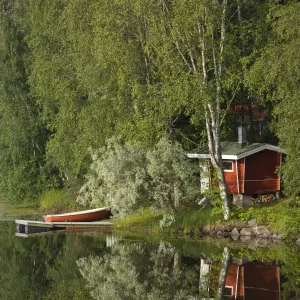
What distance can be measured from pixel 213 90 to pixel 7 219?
1317 cm

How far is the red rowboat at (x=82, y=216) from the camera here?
36.6 meters

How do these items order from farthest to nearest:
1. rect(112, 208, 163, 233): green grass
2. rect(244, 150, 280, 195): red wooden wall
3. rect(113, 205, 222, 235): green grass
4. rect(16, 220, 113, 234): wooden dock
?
rect(16, 220, 113, 234): wooden dock, rect(244, 150, 280, 195): red wooden wall, rect(112, 208, 163, 233): green grass, rect(113, 205, 222, 235): green grass

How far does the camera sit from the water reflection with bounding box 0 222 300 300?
2280cm

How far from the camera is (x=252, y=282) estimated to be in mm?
23531

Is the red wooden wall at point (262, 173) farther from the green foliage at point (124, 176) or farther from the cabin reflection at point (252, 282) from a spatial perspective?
the cabin reflection at point (252, 282)

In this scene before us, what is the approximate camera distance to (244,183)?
113 ft

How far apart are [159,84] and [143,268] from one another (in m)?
9.11

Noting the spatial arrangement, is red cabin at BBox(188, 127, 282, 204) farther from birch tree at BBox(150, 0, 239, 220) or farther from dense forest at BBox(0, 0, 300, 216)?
birch tree at BBox(150, 0, 239, 220)

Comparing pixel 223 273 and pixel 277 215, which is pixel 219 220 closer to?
pixel 277 215

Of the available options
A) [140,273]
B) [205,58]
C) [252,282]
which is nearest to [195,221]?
[205,58]

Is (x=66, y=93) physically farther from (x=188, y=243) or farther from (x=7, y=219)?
(x=188, y=243)

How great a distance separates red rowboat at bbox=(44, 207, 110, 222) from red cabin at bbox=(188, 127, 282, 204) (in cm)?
506

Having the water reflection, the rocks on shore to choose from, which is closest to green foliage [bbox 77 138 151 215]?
the water reflection

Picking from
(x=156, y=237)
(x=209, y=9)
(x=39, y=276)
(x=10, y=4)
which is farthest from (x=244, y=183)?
(x=10, y=4)
